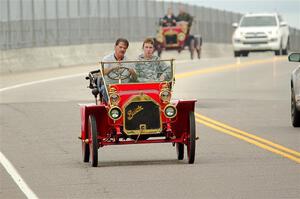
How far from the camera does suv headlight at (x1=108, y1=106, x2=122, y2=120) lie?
1606cm

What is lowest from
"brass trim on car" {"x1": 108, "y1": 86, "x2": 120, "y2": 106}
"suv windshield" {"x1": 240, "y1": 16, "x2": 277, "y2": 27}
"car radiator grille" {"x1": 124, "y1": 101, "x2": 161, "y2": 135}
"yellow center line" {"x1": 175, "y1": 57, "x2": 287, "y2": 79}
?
"yellow center line" {"x1": 175, "y1": 57, "x2": 287, "y2": 79}

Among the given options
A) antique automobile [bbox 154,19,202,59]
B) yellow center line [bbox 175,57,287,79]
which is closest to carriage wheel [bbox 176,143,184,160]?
yellow center line [bbox 175,57,287,79]

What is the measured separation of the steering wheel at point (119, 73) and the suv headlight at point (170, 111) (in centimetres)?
81

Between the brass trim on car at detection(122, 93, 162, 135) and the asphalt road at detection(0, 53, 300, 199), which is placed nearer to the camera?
the asphalt road at detection(0, 53, 300, 199)

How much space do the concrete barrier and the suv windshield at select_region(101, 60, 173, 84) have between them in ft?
92.4

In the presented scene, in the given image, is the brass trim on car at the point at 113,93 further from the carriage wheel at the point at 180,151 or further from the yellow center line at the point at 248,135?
the yellow center line at the point at 248,135

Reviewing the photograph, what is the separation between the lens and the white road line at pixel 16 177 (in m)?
13.4

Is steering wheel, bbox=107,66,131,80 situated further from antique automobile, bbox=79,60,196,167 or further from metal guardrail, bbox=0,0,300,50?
metal guardrail, bbox=0,0,300,50

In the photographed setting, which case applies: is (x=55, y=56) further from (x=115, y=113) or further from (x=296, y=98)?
(x=115, y=113)

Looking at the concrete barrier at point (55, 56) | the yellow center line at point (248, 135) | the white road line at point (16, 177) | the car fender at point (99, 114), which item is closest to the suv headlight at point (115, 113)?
the car fender at point (99, 114)

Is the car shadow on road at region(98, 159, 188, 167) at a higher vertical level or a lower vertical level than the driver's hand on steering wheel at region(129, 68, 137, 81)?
lower

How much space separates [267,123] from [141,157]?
6876 mm

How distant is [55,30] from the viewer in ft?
174

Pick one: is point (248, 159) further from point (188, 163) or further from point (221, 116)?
point (221, 116)
